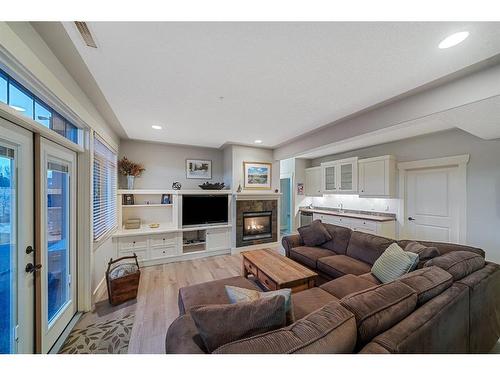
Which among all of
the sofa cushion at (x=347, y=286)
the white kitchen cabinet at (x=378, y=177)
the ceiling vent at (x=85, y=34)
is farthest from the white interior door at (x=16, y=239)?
the white kitchen cabinet at (x=378, y=177)

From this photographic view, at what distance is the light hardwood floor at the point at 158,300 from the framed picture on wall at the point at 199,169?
1.97m

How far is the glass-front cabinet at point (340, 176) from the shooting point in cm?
477

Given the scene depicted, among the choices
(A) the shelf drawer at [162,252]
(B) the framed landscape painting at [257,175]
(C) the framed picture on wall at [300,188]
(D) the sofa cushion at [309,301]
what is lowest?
(A) the shelf drawer at [162,252]

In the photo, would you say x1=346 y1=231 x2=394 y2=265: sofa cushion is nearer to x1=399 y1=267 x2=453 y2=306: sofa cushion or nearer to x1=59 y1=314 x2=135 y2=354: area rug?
x1=399 y1=267 x2=453 y2=306: sofa cushion

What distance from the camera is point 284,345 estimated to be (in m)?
0.80

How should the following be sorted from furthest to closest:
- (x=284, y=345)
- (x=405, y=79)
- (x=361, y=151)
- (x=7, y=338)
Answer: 1. (x=361, y=151)
2. (x=405, y=79)
3. (x=7, y=338)
4. (x=284, y=345)

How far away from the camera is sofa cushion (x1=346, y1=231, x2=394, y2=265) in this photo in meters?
2.53

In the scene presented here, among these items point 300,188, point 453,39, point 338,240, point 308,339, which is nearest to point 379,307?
point 308,339

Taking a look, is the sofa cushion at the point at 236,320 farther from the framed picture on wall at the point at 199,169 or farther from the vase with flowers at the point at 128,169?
the framed picture on wall at the point at 199,169

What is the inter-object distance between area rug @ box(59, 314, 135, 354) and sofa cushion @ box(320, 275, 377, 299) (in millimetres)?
1951
